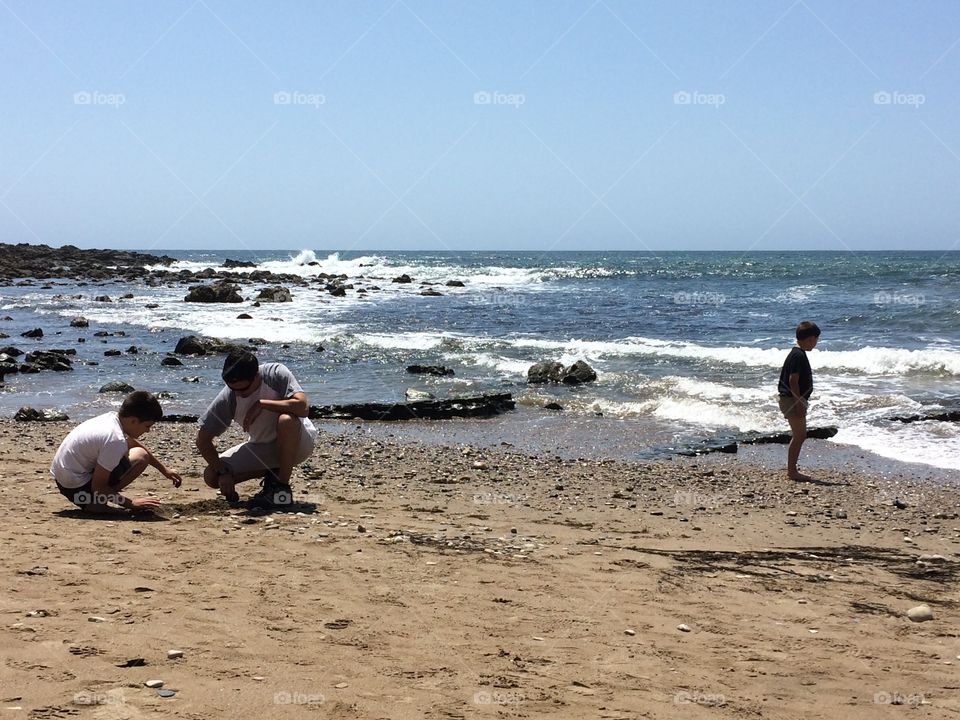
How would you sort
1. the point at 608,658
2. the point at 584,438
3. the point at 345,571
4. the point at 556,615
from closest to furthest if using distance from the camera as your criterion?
the point at 608,658 < the point at 556,615 < the point at 345,571 < the point at 584,438

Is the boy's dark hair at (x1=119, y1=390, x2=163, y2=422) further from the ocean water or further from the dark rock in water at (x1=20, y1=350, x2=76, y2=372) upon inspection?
the dark rock in water at (x1=20, y1=350, x2=76, y2=372)

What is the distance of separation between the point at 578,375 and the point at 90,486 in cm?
1077

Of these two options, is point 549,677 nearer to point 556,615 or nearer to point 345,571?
point 556,615

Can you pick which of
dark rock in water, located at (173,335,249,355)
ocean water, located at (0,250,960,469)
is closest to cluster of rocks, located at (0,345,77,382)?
ocean water, located at (0,250,960,469)

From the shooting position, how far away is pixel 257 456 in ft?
22.7

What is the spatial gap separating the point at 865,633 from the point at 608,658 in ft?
5.14

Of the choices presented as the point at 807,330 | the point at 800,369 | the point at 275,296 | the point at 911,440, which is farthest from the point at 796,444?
the point at 275,296

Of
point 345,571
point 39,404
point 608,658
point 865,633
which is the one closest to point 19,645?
point 345,571

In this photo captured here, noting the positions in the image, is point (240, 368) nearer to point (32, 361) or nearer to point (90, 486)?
point (90, 486)

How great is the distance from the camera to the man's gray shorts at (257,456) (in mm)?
6918

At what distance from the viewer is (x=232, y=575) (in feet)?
16.0

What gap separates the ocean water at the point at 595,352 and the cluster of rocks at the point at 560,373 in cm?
31

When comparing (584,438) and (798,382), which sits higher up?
(798,382)

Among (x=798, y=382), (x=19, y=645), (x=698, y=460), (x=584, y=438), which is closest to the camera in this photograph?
(x=19, y=645)
